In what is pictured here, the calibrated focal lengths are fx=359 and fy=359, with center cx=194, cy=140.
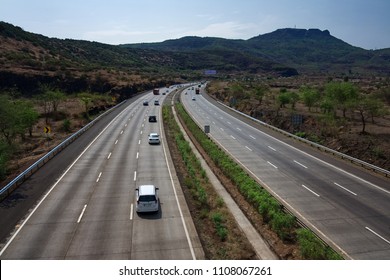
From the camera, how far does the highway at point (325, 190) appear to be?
2097 cm

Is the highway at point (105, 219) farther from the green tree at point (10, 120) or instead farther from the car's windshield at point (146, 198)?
the green tree at point (10, 120)

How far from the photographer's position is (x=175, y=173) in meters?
33.6

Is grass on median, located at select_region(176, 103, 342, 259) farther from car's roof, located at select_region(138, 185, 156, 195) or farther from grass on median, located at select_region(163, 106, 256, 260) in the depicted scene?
car's roof, located at select_region(138, 185, 156, 195)

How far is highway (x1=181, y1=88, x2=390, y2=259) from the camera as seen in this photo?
68.8 ft

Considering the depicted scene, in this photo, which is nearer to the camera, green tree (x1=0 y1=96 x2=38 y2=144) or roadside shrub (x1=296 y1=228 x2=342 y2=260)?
roadside shrub (x1=296 y1=228 x2=342 y2=260)

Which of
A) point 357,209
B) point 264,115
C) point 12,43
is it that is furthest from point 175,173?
point 12,43

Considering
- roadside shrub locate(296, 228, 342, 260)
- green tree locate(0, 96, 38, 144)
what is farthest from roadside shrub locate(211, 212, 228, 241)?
green tree locate(0, 96, 38, 144)

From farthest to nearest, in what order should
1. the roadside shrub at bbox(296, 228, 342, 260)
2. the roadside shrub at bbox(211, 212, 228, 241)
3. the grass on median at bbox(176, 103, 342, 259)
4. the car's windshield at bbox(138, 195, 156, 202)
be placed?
1. the car's windshield at bbox(138, 195, 156, 202)
2. the roadside shrub at bbox(211, 212, 228, 241)
3. the grass on median at bbox(176, 103, 342, 259)
4. the roadside shrub at bbox(296, 228, 342, 260)

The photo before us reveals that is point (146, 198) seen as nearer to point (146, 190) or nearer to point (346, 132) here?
point (146, 190)

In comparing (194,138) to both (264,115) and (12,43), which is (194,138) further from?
(12,43)

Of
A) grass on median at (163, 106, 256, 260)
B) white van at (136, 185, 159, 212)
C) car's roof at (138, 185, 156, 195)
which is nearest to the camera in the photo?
grass on median at (163, 106, 256, 260)

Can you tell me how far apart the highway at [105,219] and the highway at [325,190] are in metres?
8.23

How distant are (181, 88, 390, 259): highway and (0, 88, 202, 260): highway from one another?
8.23 metres

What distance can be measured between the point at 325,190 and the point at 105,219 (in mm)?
17323
